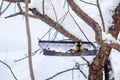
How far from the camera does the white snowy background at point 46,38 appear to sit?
3.93 ft

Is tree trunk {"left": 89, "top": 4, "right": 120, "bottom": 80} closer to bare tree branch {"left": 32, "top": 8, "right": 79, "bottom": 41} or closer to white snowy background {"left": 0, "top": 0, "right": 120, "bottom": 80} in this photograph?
white snowy background {"left": 0, "top": 0, "right": 120, "bottom": 80}

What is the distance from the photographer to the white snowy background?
1.20 metres

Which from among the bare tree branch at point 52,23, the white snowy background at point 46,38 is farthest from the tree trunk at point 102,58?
the bare tree branch at point 52,23

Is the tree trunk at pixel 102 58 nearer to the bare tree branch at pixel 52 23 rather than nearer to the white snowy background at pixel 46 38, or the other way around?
the white snowy background at pixel 46 38

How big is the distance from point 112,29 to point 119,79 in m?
0.26

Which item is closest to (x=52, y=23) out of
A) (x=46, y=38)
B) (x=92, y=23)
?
(x=92, y=23)

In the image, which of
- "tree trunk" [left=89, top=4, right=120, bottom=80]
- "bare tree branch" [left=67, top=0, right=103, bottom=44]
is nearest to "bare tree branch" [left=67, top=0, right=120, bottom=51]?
"bare tree branch" [left=67, top=0, right=103, bottom=44]

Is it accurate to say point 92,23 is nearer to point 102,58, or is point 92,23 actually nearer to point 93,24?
point 93,24

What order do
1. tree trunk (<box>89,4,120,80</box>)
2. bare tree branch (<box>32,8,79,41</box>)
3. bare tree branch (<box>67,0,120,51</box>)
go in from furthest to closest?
tree trunk (<box>89,4,120,80</box>), bare tree branch (<box>32,8,79,41</box>), bare tree branch (<box>67,0,120,51</box>)

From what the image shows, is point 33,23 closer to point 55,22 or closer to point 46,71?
point 46,71

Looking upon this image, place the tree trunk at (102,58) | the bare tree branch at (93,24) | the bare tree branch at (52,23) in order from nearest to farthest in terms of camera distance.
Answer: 1. the bare tree branch at (93,24)
2. the bare tree branch at (52,23)
3. the tree trunk at (102,58)

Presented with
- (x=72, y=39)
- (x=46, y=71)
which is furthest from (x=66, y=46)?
(x=46, y=71)

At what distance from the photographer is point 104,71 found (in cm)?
134

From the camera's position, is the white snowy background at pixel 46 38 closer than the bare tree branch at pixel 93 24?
No
